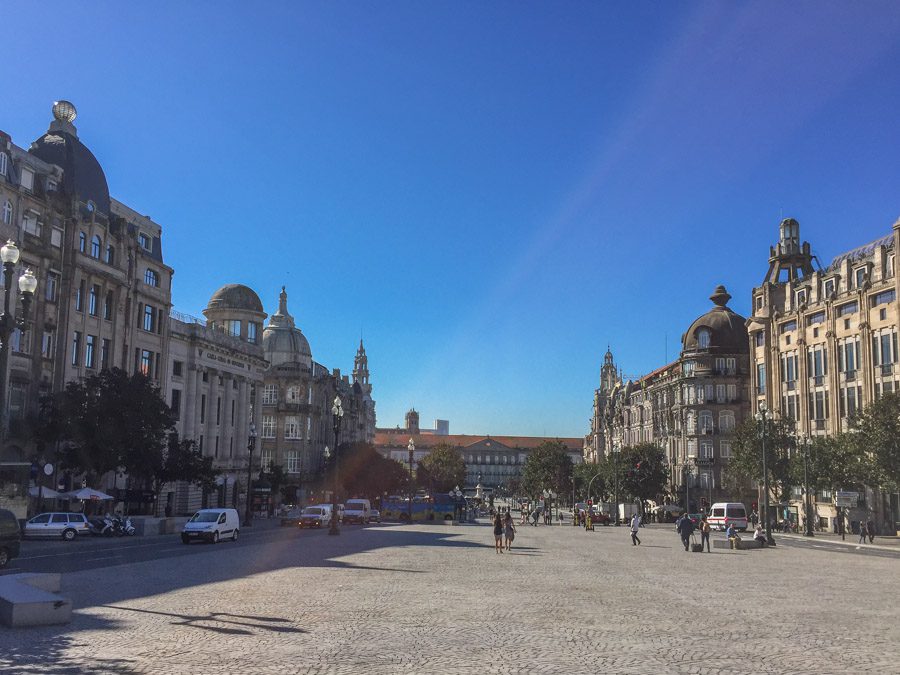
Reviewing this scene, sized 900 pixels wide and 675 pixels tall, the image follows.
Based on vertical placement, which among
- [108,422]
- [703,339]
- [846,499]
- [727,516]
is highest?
[703,339]

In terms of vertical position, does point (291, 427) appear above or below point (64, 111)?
below

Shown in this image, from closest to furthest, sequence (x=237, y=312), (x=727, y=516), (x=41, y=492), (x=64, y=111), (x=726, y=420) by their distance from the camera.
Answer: (x=41, y=492) → (x=727, y=516) → (x=64, y=111) → (x=237, y=312) → (x=726, y=420)

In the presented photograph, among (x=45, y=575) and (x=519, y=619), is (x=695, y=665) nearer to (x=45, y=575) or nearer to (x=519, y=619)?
(x=519, y=619)

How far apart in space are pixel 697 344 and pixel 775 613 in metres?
79.7

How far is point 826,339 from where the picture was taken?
209 feet

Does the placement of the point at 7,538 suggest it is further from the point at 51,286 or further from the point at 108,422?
the point at 51,286

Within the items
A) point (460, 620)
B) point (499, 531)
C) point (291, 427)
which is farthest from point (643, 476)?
point (460, 620)

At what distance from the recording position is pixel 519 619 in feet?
48.4

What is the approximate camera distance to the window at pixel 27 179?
49.5 meters

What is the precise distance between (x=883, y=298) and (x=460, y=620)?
5289cm

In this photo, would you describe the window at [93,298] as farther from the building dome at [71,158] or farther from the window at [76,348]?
the building dome at [71,158]

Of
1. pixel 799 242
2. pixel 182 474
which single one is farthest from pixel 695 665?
pixel 799 242

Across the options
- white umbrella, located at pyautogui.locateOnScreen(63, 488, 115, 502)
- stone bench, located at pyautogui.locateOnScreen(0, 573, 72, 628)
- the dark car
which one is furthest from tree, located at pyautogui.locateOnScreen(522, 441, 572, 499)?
stone bench, located at pyautogui.locateOnScreen(0, 573, 72, 628)

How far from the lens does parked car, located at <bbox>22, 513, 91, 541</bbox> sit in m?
38.5
